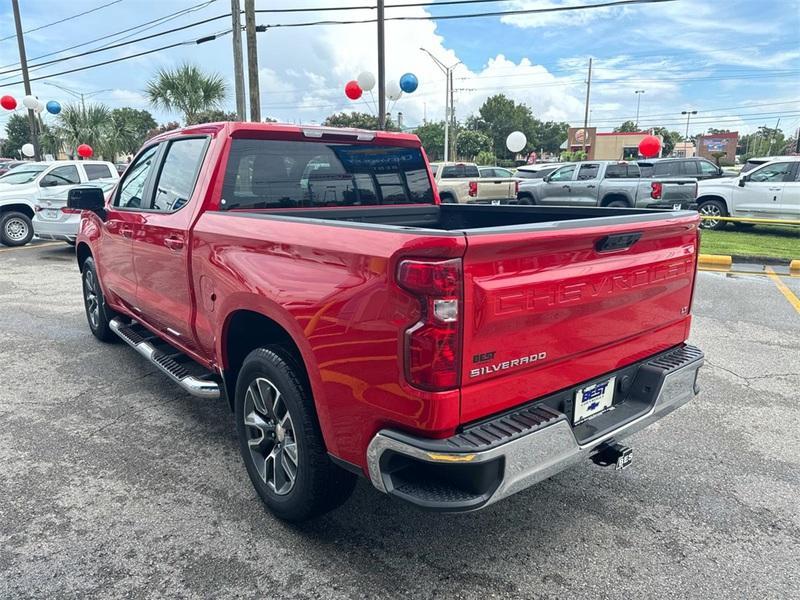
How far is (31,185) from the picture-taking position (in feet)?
40.5

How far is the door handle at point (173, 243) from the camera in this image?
11.4ft

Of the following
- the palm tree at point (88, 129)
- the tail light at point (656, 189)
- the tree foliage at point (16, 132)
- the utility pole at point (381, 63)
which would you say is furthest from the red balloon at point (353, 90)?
the tree foliage at point (16, 132)

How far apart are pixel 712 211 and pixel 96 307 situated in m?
14.3

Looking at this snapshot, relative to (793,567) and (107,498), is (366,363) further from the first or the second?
(793,567)

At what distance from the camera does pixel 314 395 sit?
244 cm

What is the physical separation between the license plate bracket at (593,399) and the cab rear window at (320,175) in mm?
2088

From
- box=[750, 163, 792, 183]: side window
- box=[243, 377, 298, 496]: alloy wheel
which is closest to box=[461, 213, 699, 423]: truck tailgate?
box=[243, 377, 298, 496]: alloy wheel

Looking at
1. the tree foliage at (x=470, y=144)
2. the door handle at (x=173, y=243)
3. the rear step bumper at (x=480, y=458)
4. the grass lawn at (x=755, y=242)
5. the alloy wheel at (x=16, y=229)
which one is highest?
the tree foliage at (x=470, y=144)

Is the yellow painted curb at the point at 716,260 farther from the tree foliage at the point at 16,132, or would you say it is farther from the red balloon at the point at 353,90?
the tree foliage at the point at 16,132

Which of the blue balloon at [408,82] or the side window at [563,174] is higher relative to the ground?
the blue balloon at [408,82]

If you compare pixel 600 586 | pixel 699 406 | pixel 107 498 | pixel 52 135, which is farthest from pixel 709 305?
pixel 52 135

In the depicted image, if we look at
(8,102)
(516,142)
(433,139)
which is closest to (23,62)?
(8,102)

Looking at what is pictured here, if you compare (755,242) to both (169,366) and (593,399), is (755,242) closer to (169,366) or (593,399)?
(593,399)

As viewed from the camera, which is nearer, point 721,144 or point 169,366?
point 169,366
